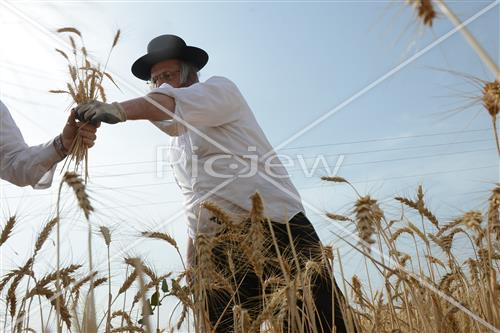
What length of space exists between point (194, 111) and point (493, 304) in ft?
5.34

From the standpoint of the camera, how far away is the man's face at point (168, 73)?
10.9 ft

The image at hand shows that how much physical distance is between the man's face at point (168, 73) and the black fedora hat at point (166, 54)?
5 centimetres

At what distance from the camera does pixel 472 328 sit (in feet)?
6.61

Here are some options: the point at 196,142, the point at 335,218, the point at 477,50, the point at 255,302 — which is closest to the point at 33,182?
the point at 196,142

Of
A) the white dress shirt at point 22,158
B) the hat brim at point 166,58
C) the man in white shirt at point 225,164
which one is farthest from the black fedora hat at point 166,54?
the white dress shirt at point 22,158

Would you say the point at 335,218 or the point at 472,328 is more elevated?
the point at 335,218

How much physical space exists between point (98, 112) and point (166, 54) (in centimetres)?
148

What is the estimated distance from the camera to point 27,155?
2615 millimetres

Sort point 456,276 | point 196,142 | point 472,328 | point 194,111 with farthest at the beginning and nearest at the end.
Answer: point 196,142 < point 194,111 < point 456,276 < point 472,328

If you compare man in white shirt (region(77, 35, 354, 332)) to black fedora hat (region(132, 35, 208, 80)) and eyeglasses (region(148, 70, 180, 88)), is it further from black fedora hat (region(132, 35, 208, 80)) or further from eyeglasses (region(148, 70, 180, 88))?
black fedora hat (region(132, 35, 208, 80))

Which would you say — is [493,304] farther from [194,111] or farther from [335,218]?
[194,111]

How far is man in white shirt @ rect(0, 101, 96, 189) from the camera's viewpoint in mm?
2527

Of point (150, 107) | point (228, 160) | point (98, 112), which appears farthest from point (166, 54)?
point (98, 112)

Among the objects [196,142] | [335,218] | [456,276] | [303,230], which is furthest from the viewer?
[196,142]
